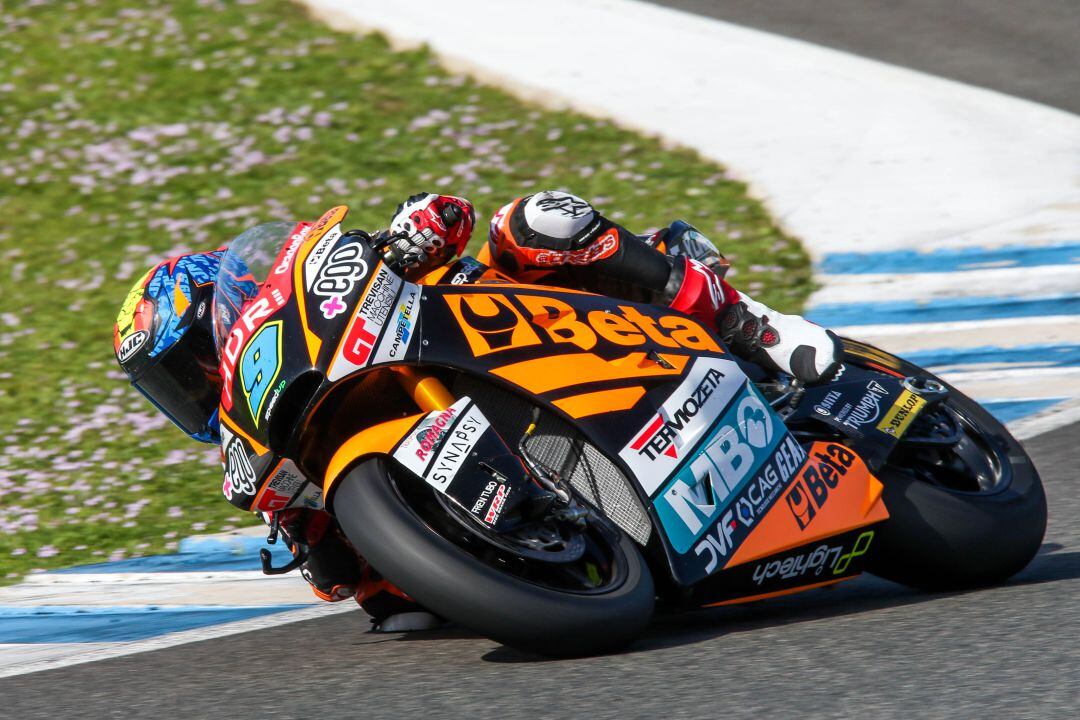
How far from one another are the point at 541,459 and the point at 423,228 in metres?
0.72

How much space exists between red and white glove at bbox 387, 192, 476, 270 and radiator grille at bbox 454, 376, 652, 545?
41 centimetres

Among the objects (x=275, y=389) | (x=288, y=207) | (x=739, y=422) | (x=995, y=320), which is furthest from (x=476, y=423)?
(x=288, y=207)

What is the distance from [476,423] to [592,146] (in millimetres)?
6805

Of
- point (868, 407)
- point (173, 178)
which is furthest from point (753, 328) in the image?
point (173, 178)

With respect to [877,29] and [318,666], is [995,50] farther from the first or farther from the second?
[318,666]

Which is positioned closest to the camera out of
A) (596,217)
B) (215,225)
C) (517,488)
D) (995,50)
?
(517,488)

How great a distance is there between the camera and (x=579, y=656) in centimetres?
366

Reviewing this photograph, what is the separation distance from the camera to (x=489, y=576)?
11.2ft

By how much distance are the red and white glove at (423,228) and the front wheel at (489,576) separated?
74cm

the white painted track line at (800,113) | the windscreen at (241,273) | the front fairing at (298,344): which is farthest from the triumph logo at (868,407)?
the white painted track line at (800,113)

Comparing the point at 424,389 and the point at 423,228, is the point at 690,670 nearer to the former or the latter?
the point at 424,389

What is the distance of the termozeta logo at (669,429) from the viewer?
3.86m

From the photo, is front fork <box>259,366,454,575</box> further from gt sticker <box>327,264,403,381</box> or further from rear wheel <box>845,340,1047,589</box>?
rear wheel <box>845,340,1047,589</box>

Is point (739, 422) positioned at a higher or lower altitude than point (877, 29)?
higher
